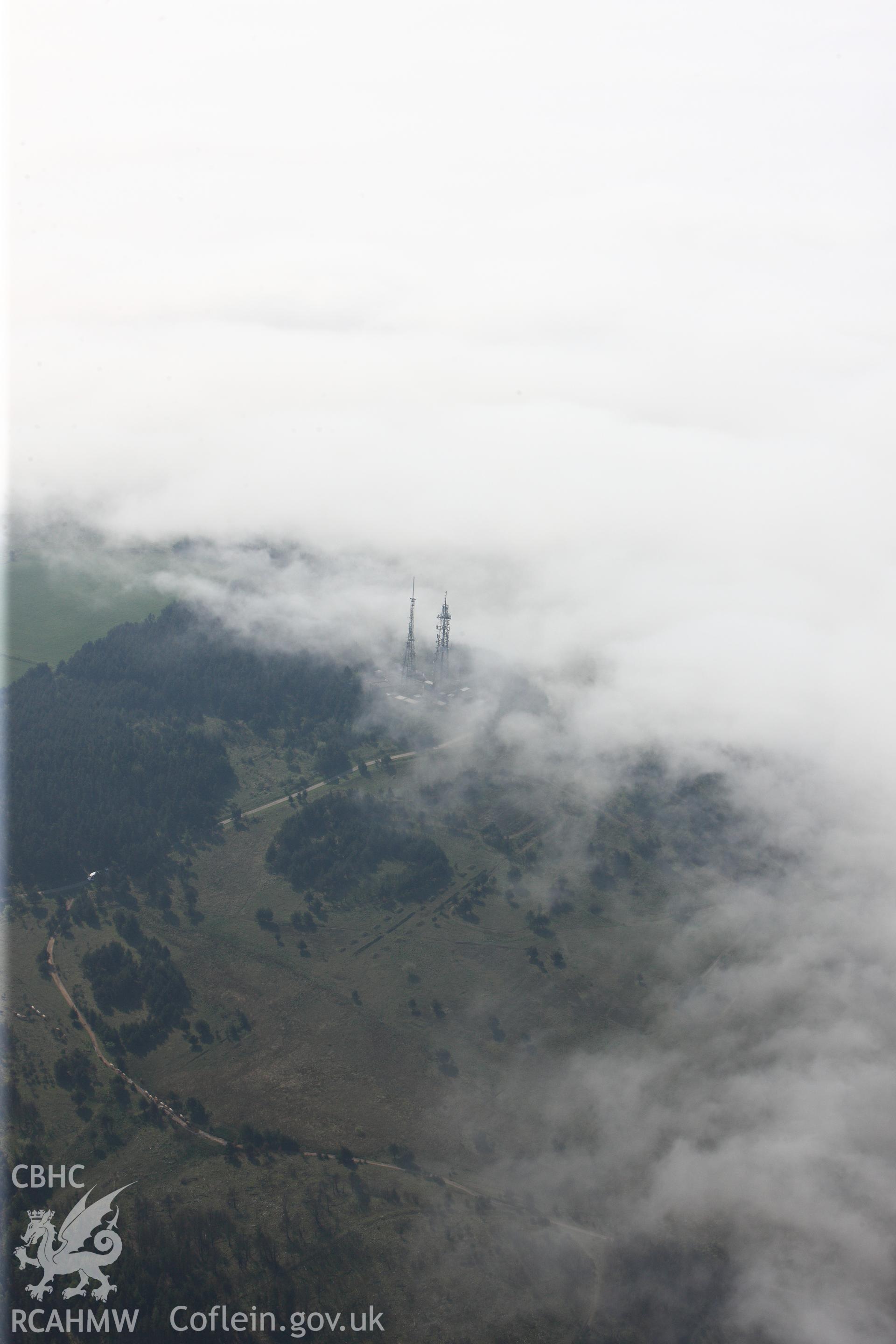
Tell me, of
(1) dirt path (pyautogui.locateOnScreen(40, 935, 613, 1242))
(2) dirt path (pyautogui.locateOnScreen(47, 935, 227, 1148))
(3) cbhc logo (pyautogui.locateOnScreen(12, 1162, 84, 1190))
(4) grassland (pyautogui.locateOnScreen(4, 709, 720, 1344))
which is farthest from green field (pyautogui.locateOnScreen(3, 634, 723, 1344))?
(3) cbhc logo (pyautogui.locateOnScreen(12, 1162, 84, 1190))

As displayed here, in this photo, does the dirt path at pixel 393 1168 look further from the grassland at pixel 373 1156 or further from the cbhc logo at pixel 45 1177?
the cbhc logo at pixel 45 1177

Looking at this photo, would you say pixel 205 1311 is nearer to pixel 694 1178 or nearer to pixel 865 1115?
pixel 694 1178

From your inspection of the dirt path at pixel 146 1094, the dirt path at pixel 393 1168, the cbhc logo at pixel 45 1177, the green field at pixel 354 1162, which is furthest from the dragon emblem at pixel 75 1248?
the dirt path at pixel 393 1168

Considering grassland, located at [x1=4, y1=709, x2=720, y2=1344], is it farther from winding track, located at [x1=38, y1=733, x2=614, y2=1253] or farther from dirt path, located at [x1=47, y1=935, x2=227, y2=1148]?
dirt path, located at [x1=47, y1=935, x2=227, y2=1148]

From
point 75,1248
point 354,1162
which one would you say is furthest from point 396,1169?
point 75,1248

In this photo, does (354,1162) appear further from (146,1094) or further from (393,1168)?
(146,1094)

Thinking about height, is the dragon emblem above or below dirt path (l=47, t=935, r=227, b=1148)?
below

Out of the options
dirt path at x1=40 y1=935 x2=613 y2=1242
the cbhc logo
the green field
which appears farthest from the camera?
dirt path at x1=40 y1=935 x2=613 y2=1242

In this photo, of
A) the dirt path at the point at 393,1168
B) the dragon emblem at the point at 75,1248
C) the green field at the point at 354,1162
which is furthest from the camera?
the dirt path at the point at 393,1168
